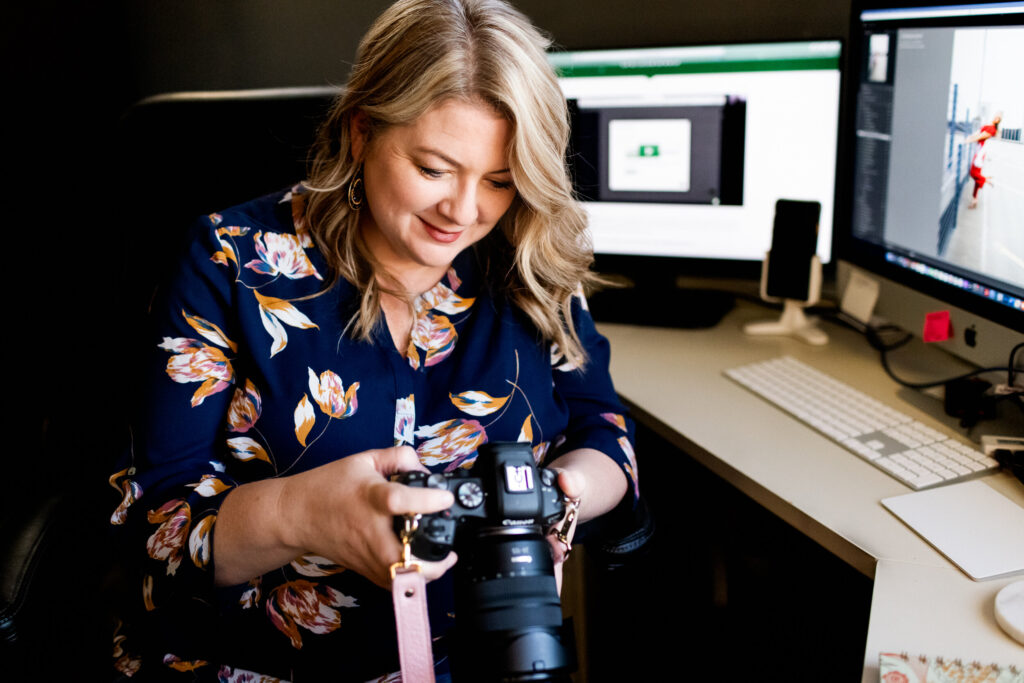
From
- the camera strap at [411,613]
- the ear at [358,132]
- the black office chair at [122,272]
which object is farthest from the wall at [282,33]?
the camera strap at [411,613]

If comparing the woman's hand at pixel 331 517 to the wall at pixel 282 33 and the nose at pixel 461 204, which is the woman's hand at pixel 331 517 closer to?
the nose at pixel 461 204

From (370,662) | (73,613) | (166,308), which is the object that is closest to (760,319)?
(370,662)

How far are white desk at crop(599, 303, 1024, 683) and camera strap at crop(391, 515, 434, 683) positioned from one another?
39 centimetres

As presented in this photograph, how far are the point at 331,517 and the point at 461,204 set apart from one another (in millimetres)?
372

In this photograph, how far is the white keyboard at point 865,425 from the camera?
3.51ft

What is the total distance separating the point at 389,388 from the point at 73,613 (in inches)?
19.5

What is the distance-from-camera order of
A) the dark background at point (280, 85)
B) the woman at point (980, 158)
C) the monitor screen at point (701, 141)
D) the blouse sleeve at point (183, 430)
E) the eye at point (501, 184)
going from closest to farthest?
the blouse sleeve at point (183, 430) < the eye at point (501, 184) < the woman at point (980, 158) < the monitor screen at point (701, 141) < the dark background at point (280, 85)

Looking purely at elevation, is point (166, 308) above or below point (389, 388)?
above

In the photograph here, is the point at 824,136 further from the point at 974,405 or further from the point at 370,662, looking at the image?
the point at 370,662

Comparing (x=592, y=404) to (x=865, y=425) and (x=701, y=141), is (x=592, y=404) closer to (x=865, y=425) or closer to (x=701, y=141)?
(x=865, y=425)

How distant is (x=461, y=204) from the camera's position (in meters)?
0.97

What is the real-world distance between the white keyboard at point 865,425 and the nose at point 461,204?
58 cm

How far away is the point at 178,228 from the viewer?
1.27m

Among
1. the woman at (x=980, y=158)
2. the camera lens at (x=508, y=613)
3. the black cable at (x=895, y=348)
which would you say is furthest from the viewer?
the black cable at (x=895, y=348)
